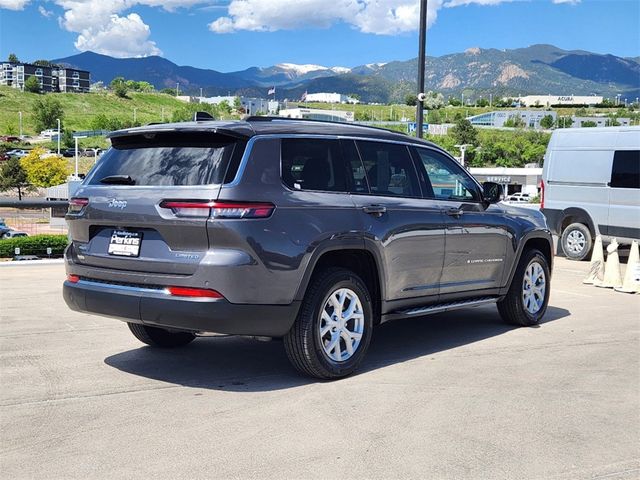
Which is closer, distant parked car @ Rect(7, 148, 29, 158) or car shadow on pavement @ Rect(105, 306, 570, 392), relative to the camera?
car shadow on pavement @ Rect(105, 306, 570, 392)

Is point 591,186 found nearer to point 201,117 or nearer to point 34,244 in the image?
point 201,117

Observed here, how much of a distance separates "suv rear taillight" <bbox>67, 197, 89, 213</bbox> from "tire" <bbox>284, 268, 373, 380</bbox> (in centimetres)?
179

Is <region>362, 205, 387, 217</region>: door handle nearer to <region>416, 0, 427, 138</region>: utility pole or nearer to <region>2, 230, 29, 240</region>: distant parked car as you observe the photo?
<region>416, 0, 427, 138</region>: utility pole

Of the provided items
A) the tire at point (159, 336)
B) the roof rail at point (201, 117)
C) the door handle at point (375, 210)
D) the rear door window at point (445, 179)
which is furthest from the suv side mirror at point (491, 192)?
the tire at point (159, 336)

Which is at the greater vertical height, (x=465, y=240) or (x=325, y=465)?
(x=465, y=240)

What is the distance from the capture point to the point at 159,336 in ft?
21.4

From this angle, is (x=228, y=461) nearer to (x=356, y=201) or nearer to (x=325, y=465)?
(x=325, y=465)

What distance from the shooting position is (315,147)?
5637 millimetres

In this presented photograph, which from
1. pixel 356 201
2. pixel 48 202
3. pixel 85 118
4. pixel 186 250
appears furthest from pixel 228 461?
pixel 85 118

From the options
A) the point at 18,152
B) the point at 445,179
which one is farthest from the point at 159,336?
the point at 18,152

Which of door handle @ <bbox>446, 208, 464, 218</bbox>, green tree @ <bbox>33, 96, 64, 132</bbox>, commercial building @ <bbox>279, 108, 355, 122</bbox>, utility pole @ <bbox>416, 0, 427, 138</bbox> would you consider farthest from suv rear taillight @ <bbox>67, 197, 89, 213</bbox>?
green tree @ <bbox>33, 96, 64, 132</bbox>

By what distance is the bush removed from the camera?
27.1 m

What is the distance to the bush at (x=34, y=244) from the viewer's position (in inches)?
1069

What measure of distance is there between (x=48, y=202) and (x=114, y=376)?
7127 millimetres
